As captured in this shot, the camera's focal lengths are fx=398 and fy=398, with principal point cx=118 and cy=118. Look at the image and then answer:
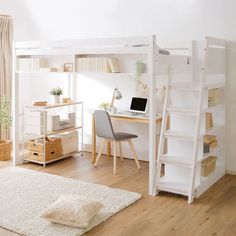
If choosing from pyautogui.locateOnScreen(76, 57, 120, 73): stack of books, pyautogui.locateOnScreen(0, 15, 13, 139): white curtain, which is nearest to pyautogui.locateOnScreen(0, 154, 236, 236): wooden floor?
pyautogui.locateOnScreen(76, 57, 120, 73): stack of books

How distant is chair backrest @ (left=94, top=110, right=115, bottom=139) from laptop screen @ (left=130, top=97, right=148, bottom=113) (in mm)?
623

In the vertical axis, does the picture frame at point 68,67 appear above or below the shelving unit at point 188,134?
above

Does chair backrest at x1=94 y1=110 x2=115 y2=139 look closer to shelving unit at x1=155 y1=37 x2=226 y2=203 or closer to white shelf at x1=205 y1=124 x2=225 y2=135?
shelving unit at x1=155 y1=37 x2=226 y2=203

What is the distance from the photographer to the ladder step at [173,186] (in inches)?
160

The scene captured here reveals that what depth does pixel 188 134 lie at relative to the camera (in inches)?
162

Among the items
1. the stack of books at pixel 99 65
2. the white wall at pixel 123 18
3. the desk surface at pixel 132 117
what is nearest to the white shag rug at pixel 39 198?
the desk surface at pixel 132 117

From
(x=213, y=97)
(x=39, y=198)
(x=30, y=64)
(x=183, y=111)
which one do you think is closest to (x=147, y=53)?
(x=183, y=111)

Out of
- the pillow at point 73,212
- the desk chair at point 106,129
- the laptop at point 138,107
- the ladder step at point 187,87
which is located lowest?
the pillow at point 73,212

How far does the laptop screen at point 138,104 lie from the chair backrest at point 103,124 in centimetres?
62

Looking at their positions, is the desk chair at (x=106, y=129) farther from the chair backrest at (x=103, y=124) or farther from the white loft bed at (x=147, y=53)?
the white loft bed at (x=147, y=53)

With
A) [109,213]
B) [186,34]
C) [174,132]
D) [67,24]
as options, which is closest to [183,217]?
[109,213]

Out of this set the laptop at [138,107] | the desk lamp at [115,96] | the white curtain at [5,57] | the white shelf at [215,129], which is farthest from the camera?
the white curtain at [5,57]

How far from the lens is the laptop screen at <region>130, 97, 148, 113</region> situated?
540cm

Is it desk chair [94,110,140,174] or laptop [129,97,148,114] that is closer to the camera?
desk chair [94,110,140,174]
